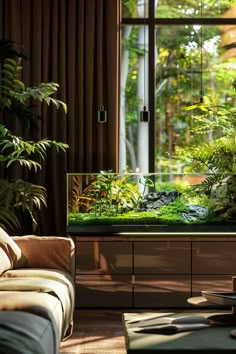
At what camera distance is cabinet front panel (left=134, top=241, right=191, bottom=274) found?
550 centimetres

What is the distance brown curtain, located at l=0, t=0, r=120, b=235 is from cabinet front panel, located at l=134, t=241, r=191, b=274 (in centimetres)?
101

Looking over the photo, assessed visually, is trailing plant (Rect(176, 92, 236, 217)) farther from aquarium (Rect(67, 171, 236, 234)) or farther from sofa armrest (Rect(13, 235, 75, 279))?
sofa armrest (Rect(13, 235, 75, 279))

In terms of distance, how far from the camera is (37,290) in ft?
13.1

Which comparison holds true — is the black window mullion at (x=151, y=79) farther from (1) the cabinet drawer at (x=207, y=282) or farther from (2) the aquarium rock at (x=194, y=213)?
(1) the cabinet drawer at (x=207, y=282)

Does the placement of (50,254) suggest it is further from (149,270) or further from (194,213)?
(194,213)

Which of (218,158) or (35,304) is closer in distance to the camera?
(35,304)

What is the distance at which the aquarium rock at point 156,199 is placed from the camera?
5.54 meters

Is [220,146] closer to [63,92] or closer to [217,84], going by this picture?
[63,92]

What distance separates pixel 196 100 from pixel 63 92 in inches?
77.9

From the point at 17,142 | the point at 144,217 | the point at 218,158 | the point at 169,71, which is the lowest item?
the point at 144,217

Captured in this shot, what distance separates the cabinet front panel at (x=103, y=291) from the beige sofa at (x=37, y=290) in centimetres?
68

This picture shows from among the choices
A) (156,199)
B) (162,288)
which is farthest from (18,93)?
(162,288)

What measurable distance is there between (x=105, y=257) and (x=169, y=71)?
2758 mm

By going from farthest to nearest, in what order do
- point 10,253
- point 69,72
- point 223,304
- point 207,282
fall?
1. point 69,72
2. point 207,282
3. point 10,253
4. point 223,304
